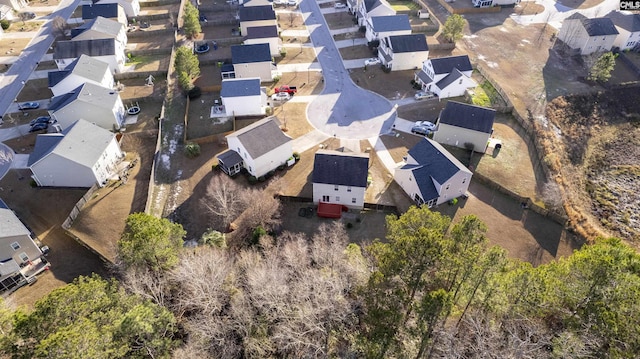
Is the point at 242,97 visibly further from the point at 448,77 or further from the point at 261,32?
the point at 448,77

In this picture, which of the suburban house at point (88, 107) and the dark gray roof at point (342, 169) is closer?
the dark gray roof at point (342, 169)

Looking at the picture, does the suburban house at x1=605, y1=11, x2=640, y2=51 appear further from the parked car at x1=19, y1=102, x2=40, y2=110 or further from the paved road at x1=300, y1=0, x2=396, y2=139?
the parked car at x1=19, y1=102, x2=40, y2=110

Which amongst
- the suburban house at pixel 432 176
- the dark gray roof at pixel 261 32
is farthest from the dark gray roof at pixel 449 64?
the dark gray roof at pixel 261 32

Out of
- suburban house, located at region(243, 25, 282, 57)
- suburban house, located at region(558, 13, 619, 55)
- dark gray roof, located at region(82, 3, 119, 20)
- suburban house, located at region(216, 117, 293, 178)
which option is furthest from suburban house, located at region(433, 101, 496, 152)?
dark gray roof, located at region(82, 3, 119, 20)

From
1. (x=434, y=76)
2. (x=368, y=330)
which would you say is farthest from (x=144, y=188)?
(x=434, y=76)

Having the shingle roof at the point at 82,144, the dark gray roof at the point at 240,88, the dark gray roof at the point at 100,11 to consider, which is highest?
A: the dark gray roof at the point at 100,11

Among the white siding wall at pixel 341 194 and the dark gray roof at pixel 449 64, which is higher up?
the dark gray roof at pixel 449 64

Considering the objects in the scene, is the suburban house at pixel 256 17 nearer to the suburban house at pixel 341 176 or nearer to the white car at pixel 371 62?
the white car at pixel 371 62
